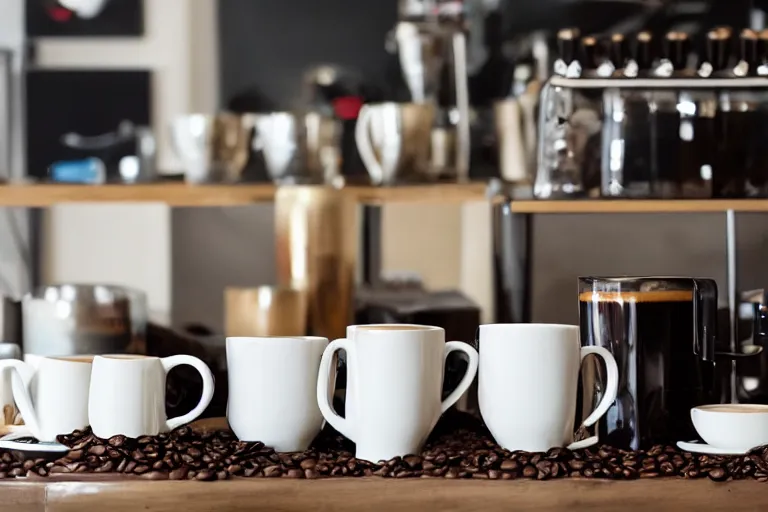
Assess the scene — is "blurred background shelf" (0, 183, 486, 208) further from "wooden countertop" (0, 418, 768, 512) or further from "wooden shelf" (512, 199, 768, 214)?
"wooden countertop" (0, 418, 768, 512)

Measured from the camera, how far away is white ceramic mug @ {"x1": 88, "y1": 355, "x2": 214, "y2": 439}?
0.86 metres

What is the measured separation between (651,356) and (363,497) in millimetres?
281

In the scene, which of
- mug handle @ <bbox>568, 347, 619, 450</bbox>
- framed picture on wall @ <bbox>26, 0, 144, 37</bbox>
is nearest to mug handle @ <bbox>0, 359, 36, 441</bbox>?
mug handle @ <bbox>568, 347, 619, 450</bbox>

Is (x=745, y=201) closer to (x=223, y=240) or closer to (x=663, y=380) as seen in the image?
(x=663, y=380)

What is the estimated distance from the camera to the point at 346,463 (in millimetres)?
836

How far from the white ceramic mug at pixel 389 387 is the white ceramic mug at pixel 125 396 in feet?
0.46

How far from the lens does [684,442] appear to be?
90 cm

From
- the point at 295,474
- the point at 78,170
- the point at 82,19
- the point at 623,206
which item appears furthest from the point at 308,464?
the point at 82,19

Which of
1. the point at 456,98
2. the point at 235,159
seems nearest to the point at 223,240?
the point at 235,159

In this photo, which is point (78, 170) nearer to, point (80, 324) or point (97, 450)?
point (80, 324)

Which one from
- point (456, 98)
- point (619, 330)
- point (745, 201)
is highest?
point (456, 98)

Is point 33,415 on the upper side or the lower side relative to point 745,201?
lower

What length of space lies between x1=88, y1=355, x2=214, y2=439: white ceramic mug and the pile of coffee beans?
14mm

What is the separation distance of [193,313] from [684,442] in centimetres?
113
